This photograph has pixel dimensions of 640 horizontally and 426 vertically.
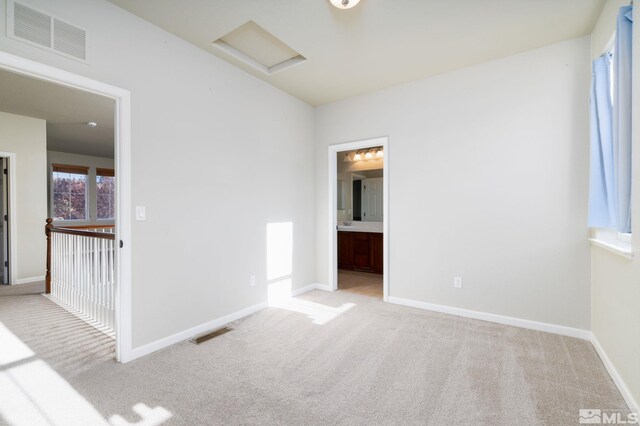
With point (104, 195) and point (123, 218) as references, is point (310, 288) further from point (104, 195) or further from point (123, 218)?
point (104, 195)

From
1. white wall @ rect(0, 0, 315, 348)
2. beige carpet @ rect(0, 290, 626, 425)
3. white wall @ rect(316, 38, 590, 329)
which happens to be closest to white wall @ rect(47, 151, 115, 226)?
beige carpet @ rect(0, 290, 626, 425)

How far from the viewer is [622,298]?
190cm

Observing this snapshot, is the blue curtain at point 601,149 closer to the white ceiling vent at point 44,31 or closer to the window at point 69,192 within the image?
the white ceiling vent at point 44,31

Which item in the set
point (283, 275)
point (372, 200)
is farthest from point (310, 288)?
point (372, 200)

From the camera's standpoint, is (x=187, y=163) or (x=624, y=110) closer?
(x=624, y=110)

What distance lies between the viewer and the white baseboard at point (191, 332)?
2.39m

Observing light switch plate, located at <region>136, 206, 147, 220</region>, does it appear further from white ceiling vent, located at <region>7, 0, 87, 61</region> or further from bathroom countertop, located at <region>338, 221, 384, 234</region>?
bathroom countertop, located at <region>338, 221, 384, 234</region>

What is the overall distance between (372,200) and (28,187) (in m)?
5.98

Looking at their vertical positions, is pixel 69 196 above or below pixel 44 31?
below

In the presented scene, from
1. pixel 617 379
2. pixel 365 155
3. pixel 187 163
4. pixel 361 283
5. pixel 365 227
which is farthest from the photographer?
pixel 365 155

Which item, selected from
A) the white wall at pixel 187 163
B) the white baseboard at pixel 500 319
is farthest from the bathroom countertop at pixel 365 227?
the white wall at pixel 187 163

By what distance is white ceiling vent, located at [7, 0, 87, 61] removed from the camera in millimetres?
1802

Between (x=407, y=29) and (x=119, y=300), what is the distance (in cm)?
321

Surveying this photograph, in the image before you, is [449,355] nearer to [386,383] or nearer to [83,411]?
[386,383]
